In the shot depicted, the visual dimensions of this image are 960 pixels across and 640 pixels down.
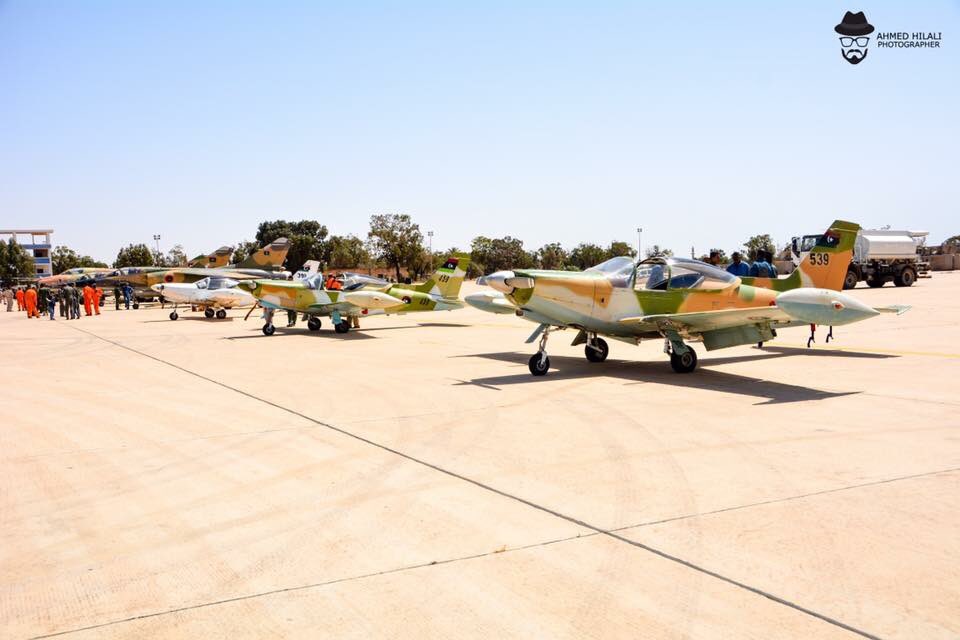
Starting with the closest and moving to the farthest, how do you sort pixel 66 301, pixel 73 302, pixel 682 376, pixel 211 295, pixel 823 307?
1. pixel 823 307
2. pixel 682 376
3. pixel 211 295
4. pixel 73 302
5. pixel 66 301

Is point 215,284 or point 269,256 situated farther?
point 269,256

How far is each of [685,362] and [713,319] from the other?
115 cm

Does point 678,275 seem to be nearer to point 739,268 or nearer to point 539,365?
point 539,365

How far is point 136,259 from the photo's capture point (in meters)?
123

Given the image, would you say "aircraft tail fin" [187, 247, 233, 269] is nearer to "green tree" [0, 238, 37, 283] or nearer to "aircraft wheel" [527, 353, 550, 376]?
"aircraft wheel" [527, 353, 550, 376]

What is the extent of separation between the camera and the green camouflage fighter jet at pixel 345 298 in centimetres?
2239

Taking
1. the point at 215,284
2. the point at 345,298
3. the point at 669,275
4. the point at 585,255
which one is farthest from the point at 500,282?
the point at 585,255

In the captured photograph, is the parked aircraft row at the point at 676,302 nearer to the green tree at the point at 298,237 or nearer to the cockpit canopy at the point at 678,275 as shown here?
the cockpit canopy at the point at 678,275

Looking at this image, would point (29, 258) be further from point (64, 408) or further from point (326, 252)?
point (64, 408)

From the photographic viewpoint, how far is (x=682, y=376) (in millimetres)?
12492

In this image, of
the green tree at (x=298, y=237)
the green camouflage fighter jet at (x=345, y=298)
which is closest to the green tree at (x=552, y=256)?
the green tree at (x=298, y=237)

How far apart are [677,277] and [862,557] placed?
28.6ft

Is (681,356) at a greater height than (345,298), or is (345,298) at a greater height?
(345,298)

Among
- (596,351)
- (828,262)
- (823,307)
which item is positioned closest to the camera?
(823,307)
